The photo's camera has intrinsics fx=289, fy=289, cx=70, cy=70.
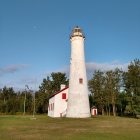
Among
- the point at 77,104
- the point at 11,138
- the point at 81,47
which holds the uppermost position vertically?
the point at 81,47

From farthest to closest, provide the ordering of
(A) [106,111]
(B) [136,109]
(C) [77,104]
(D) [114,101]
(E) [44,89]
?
(E) [44,89]
(A) [106,111]
(D) [114,101]
(B) [136,109]
(C) [77,104]

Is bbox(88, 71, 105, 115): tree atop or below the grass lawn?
atop

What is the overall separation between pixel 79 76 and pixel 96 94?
31.4 metres

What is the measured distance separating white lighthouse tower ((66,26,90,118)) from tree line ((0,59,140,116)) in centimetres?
1380

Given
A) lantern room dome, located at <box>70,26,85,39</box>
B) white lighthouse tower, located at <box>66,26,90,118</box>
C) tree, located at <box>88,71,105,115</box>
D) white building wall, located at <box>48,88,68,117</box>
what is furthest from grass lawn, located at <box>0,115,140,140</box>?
tree, located at <box>88,71,105,115</box>

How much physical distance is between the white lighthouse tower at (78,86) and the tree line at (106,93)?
543 inches

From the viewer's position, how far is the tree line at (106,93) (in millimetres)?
55500

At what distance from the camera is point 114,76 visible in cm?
7044

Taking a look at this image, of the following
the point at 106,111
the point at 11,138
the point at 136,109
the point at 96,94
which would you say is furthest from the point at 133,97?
the point at 11,138

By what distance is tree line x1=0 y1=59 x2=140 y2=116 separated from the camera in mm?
55500

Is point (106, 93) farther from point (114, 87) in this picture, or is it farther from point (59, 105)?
point (59, 105)

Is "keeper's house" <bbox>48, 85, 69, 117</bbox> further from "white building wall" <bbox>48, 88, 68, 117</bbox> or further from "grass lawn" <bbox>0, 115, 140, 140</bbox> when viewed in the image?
"grass lawn" <bbox>0, 115, 140, 140</bbox>

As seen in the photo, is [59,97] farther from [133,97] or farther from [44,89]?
[44,89]

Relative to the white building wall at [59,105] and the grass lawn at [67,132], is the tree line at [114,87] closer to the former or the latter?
the white building wall at [59,105]
